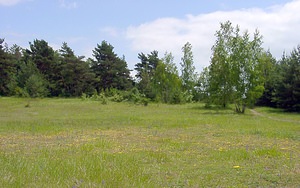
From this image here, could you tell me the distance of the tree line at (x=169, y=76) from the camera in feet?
132

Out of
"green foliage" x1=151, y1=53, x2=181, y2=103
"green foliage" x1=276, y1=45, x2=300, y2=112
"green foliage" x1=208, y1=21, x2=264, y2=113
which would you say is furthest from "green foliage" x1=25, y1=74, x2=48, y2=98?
"green foliage" x1=276, y1=45, x2=300, y2=112

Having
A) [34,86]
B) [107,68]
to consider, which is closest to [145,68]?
[107,68]

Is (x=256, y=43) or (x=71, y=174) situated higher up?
(x=256, y=43)

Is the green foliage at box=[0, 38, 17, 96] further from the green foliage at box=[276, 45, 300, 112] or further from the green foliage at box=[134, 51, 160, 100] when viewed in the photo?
the green foliage at box=[276, 45, 300, 112]

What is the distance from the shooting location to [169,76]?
64.1 metres

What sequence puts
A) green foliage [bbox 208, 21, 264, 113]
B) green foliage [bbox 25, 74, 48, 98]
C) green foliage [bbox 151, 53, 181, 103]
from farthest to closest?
green foliage [bbox 151, 53, 181, 103] → green foliage [bbox 25, 74, 48, 98] → green foliage [bbox 208, 21, 264, 113]

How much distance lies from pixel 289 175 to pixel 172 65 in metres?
58.1

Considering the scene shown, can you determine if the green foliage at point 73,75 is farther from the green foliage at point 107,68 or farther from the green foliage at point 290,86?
the green foliage at point 290,86

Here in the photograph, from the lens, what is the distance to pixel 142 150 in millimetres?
12609

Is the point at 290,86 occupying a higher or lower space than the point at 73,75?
lower

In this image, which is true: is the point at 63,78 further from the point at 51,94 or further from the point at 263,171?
the point at 263,171

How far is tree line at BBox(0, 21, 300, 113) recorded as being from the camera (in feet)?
132

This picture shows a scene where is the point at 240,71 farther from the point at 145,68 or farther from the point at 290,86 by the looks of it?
the point at 145,68

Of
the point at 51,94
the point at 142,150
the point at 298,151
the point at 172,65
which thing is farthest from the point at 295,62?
the point at 51,94
